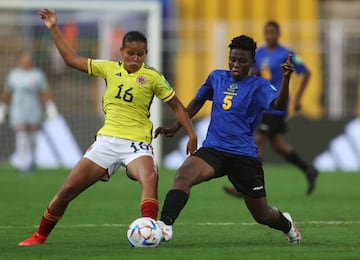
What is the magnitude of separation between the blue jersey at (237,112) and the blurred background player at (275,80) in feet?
17.1

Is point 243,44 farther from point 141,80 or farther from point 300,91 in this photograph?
point 300,91

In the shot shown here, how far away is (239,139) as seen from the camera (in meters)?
9.76

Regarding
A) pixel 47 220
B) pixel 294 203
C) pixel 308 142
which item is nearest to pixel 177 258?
pixel 47 220

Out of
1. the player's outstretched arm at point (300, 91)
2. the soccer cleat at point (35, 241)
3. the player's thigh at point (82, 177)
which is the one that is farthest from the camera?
the player's outstretched arm at point (300, 91)

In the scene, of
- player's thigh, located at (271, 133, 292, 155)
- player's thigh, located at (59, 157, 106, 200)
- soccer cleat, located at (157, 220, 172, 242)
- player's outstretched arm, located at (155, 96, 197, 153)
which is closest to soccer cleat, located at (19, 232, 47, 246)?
player's thigh, located at (59, 157, 106, 200)

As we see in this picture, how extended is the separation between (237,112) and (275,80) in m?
5.97

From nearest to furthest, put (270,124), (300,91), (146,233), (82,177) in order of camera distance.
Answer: (146,233) < (82,177) < (300,91) < (270,124)

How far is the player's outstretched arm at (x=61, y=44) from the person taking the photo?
31.6 feet

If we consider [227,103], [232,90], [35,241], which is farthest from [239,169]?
[35,241]

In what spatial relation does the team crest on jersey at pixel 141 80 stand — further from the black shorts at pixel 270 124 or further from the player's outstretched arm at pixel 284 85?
the black shorts at pixel 270 124

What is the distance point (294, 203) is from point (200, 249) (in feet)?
17.8

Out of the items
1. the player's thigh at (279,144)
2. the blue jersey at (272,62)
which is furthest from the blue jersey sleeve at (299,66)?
the player's thigh at (279,144)

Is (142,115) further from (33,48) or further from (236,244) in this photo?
(33,48)

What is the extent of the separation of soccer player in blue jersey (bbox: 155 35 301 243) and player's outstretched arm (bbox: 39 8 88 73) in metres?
0.96
